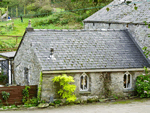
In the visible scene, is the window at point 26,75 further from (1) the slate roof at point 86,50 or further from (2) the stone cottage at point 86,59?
(1) the slate roof at point 86,50

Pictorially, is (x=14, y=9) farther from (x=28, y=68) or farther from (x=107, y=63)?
(x=107, y=63)

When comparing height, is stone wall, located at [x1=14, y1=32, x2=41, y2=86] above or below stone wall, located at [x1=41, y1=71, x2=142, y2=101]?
above

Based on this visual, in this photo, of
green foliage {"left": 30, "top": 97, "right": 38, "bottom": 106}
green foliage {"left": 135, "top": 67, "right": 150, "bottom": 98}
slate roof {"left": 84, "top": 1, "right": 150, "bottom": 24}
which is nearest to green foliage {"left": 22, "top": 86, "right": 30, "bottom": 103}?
green foliage {"left": 30, "top": 97, "right": 38, "bottom": 106}

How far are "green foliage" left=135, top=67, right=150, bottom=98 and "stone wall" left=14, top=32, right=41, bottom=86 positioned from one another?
677cm

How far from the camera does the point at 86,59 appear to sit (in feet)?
54.1

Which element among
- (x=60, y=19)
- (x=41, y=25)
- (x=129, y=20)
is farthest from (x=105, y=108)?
(x=60, y=19)

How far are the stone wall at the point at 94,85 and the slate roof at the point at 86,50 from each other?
0.56 meters

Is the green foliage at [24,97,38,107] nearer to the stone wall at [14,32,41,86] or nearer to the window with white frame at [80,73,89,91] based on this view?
the stone wall at [14,32,41,86]

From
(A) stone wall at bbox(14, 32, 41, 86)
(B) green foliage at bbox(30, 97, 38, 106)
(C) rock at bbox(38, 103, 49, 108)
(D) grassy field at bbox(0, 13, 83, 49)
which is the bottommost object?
(C) rock at bbox(38, 103, 49, 108)

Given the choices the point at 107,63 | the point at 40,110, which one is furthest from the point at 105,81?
the point at 40,110

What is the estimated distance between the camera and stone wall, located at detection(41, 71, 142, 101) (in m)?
15.4

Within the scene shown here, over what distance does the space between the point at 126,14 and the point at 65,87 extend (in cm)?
923

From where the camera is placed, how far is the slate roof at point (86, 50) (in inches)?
630

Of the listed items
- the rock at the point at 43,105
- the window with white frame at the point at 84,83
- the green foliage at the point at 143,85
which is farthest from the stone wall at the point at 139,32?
the rock at the point at 43,105
